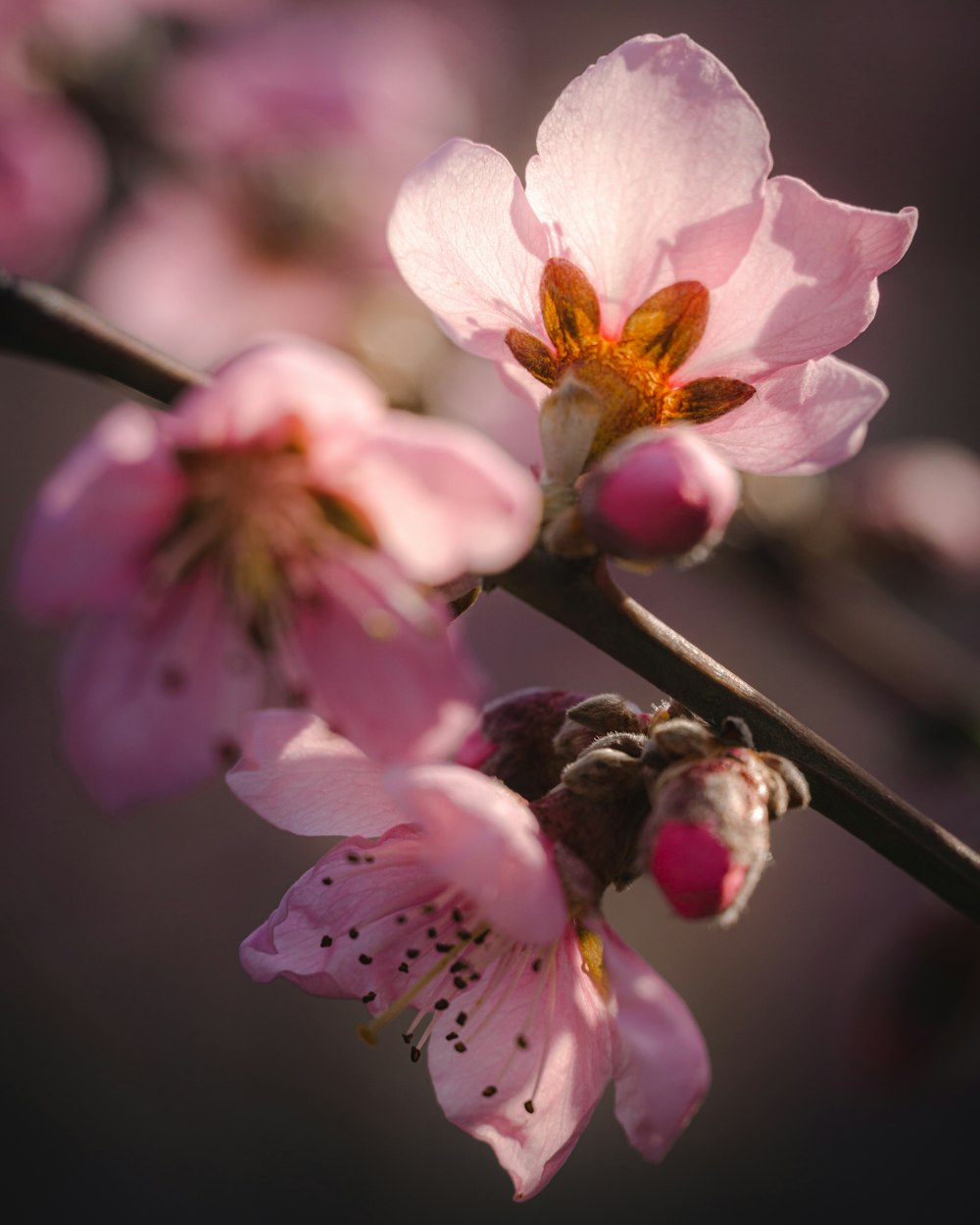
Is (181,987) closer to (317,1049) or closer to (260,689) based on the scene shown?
(317,1049)

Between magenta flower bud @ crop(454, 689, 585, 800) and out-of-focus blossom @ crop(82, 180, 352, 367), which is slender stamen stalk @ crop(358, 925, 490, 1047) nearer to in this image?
magenta flower bud @ crop(454, 689, 585, 800)

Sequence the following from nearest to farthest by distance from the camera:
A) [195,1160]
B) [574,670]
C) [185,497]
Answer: [185,497], [195,1160], [574,670]

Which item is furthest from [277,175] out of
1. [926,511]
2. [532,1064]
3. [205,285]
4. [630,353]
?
[532,1064]

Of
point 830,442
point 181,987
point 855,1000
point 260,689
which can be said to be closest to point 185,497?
point 260,689

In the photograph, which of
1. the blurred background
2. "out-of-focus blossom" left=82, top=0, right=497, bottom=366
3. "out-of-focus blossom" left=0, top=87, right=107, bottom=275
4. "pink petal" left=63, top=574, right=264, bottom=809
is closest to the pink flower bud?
"pink petal" left=63, top=574, right=264, bottom=809

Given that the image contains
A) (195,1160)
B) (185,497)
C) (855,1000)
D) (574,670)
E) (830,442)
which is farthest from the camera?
(574,670)

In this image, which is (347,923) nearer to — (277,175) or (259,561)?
(259,561)
